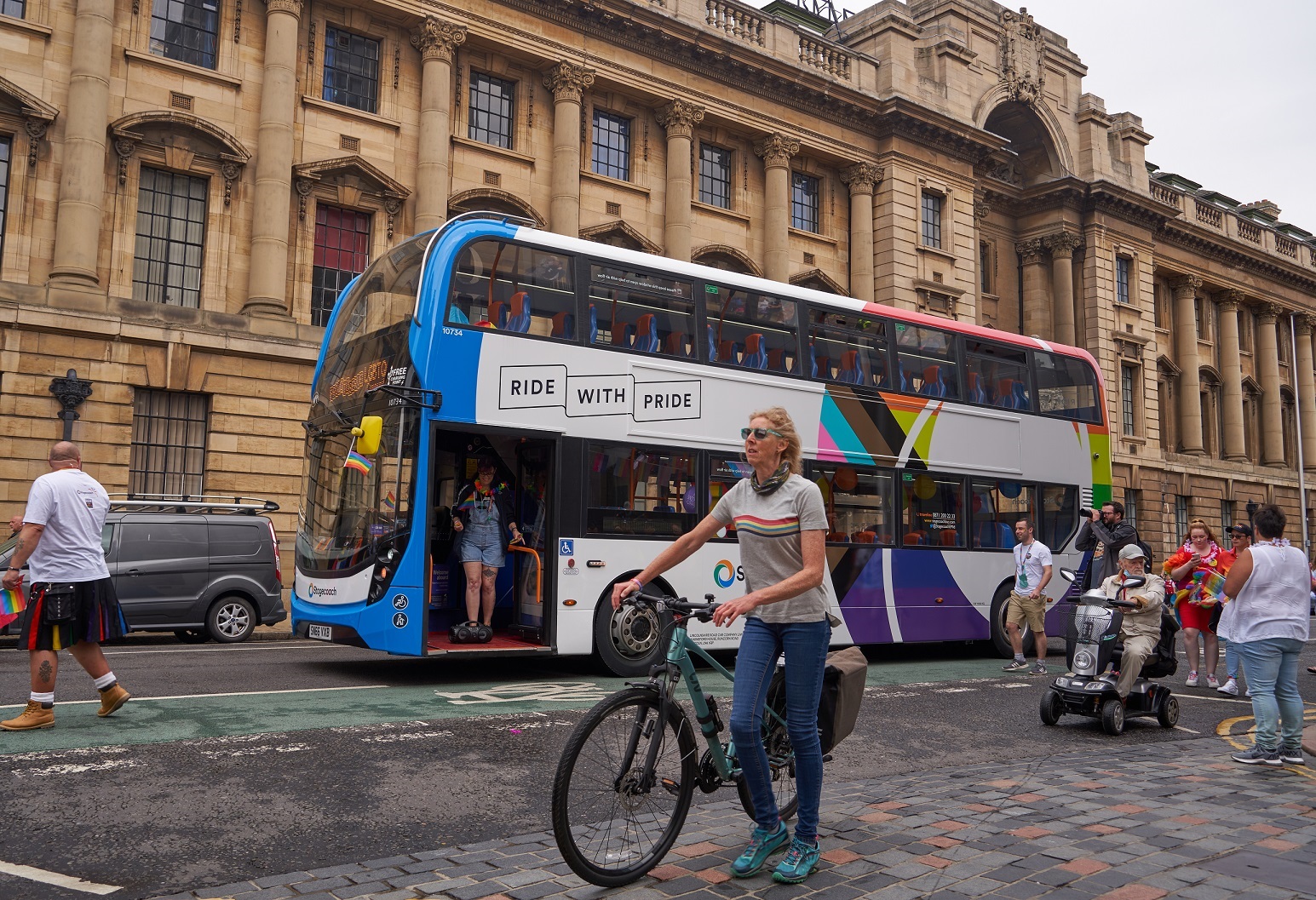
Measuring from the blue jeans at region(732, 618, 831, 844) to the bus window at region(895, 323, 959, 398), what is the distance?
986 cm

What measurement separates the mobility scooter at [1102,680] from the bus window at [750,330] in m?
4.70

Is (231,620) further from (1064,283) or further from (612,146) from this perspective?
(1064,283)

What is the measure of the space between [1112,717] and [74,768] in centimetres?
715

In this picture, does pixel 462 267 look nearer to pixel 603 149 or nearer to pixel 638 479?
pixel 638 479

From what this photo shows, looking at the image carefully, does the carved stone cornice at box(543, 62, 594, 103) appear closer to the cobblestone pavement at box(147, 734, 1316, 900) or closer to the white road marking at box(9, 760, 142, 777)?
the white road marking at box(9, 760, 142, 777)

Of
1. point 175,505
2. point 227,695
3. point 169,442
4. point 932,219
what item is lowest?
point 227,695

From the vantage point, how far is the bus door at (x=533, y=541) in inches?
419

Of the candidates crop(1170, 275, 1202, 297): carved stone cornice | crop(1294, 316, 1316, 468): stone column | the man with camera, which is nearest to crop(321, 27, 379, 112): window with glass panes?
the man with camera

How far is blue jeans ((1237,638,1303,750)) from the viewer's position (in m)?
6.91

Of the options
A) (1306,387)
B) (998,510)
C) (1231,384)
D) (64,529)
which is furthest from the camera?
(1306,387)

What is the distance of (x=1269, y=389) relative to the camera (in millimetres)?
48062

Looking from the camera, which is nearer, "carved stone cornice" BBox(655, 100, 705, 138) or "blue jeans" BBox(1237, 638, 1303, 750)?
"blue jeans" BBox(1237, 638, 1303, 750)

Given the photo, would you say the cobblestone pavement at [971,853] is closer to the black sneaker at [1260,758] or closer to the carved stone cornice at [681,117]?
the black sneaker at [1260,758]

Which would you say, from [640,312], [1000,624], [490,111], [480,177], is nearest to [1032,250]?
[490,111]
